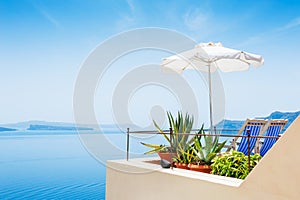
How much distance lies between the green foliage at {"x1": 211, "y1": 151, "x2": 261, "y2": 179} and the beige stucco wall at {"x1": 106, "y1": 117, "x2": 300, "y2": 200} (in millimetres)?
219

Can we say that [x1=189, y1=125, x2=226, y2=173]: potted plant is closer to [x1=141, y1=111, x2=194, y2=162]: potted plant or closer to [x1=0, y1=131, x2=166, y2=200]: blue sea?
[x1=141, y1=111, x2=194, y2=162]: potted plant

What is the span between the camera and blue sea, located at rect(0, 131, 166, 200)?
13.1m

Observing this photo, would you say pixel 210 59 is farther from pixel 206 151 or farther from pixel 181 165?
pixel 181 165

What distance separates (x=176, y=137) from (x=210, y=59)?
2314 millimetres

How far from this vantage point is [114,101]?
756 centimetres

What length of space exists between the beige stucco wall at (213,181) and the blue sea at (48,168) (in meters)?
0.67

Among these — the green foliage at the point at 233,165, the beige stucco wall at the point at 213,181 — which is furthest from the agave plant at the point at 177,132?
the green foliage at the point at 233,165

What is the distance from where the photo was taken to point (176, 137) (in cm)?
520

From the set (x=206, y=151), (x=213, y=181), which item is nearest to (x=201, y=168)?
(x=206, y=151)

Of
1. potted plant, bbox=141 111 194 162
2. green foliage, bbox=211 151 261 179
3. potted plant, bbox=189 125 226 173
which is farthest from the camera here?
potted plant, bbox=141 111 194 162

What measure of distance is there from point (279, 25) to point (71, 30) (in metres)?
14.9

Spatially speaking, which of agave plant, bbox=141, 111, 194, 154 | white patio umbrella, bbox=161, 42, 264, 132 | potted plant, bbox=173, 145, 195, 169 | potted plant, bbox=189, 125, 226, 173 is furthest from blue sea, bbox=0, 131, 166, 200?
white patio umbrella, bbox=161, 42, 264, 132

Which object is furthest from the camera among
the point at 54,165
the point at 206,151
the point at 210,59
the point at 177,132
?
the point at 54,165

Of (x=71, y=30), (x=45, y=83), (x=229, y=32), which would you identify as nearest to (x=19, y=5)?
(x=71, y=30)
